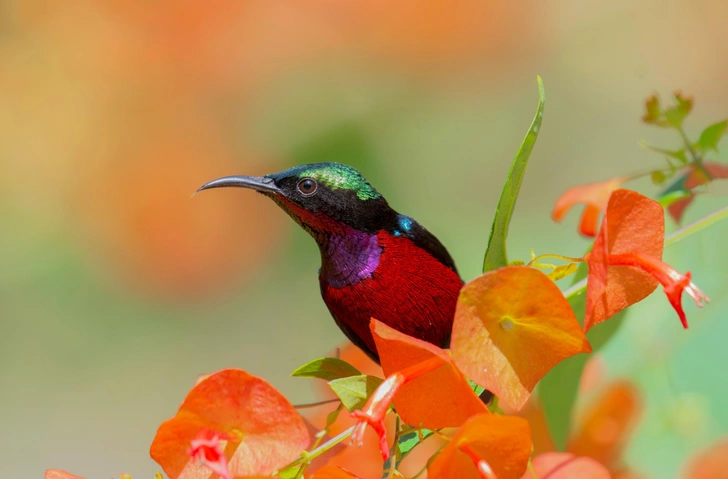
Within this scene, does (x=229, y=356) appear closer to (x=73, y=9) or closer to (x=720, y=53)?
(x=73, y=9)

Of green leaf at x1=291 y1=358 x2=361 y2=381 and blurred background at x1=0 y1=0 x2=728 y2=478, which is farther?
blurred background at x1=0 y1=0 x2=728 y2=478

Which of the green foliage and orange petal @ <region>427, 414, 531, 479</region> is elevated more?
the green foliage

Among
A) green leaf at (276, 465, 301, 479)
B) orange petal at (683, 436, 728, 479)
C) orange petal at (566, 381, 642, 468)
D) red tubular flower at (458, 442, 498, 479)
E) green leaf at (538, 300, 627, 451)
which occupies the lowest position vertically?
orange petal at (683, 436, 728, 479)

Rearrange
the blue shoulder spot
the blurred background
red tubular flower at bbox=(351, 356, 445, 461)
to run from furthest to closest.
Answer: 1. the blurred background
2. the blue shoulder spot
3. red tubular flower at bbox=(351, 356, 445, 461)

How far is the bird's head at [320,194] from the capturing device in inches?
8.9

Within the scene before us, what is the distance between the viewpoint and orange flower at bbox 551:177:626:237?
1.01 feet

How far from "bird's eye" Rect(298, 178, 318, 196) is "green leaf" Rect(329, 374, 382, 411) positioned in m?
0.07

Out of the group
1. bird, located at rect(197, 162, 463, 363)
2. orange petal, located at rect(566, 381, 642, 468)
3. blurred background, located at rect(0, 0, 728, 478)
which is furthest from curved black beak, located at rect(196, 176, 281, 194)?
blurred background, located at rect(0, 0, 728, 478)

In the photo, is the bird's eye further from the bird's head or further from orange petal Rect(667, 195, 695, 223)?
orange petal Rect(667, 195, 695, 223)

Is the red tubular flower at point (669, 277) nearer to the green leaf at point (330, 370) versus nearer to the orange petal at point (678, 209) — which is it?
the green leaf at point (330, 370)

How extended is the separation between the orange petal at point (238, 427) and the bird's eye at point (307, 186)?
76 millimetres

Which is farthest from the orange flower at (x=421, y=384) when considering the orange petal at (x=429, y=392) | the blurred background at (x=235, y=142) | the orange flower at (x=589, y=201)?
the blurred background at (x=235, y=142)

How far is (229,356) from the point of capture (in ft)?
2.77

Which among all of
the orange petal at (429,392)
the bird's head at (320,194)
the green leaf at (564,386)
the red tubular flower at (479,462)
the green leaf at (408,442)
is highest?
the bird's head at (320,194)
